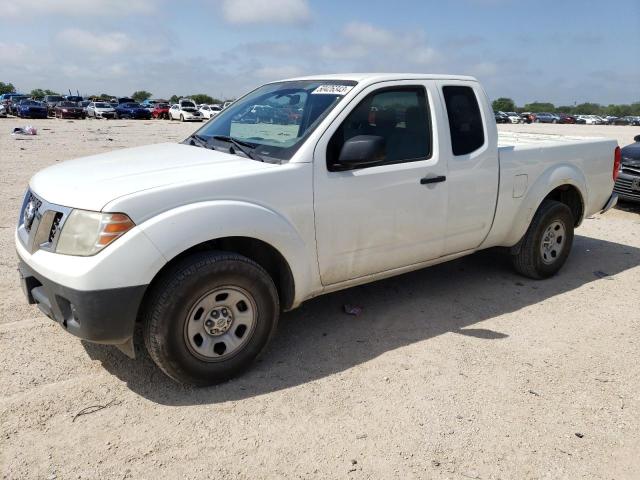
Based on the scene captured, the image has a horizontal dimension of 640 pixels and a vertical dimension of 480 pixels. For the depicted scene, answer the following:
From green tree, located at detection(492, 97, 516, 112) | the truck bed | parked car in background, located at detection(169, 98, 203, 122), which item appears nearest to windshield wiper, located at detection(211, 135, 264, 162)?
the truck bed

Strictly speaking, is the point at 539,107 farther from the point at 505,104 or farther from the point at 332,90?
the point at 332,90

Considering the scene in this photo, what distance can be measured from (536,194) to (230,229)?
3.07 metres

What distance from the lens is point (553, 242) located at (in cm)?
525

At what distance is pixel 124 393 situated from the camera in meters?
3.17

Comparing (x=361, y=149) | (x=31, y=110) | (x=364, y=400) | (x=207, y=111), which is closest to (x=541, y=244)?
(x=361, y=149)

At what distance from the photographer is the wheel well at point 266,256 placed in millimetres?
3293

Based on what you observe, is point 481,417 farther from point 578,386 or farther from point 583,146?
point 583,146

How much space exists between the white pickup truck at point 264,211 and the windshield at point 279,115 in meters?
0.02

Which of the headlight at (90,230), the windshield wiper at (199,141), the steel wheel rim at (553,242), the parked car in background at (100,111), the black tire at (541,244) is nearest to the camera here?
the headlight at (90,230)

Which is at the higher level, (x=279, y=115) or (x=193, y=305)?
(x=279, y=115)

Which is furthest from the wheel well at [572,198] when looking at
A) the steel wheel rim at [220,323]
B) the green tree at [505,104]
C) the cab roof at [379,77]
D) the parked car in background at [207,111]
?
the green tree at [505,104]

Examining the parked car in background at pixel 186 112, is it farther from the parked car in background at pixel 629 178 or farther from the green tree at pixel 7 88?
the green tree at pixel 7 88

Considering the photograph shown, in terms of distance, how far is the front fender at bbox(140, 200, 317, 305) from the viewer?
9.38 ft

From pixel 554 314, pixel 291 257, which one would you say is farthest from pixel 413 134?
pixel 554 314
